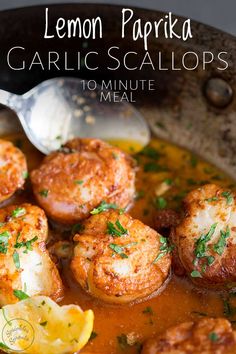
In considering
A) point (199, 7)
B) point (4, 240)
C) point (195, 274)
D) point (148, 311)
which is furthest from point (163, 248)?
point (199, 7)

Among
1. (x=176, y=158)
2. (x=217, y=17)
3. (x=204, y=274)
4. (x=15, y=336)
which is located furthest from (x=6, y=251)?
(x=217, y=17)

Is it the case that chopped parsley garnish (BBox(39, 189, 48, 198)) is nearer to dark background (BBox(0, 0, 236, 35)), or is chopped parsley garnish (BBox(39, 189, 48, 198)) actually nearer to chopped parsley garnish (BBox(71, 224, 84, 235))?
chopped parsley garnish (BBox(71, 224, 84, 235))

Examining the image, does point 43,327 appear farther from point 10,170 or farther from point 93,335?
point 10,170

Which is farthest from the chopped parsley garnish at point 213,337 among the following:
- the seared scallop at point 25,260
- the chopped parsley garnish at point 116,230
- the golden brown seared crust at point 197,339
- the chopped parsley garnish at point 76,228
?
the chopped parsley garnish at point 76,228

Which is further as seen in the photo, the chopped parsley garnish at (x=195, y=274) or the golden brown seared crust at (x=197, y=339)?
the chopped parsley garnish at (x=195, y=274)

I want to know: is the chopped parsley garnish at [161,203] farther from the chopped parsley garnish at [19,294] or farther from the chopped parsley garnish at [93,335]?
the chopped parsley garnish at [19,294]

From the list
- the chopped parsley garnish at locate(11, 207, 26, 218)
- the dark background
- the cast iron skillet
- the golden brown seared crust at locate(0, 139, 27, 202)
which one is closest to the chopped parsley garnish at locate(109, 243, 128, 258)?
the chopped parsley garnish at locate(11, 207, 26, 218)

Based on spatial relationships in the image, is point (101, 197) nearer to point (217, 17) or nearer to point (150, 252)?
point (150, 252)
